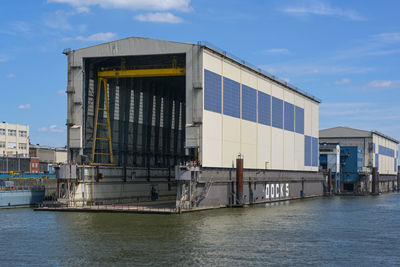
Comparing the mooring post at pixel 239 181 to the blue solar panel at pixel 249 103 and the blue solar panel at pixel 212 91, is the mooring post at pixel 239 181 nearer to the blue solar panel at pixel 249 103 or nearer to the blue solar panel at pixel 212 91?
the blue solar panel at pixel 249 103

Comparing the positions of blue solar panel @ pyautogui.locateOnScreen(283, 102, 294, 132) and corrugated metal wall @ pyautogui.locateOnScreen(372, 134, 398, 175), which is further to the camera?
corrugated metal wall @ pyautogui.locateOnScreen(372, 134, 398, 175)

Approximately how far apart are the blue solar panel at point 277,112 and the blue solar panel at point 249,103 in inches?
330

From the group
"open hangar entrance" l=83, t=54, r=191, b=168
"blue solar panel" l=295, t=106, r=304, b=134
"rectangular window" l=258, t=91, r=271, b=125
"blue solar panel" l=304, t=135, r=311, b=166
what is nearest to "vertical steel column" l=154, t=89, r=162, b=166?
"open hangar entrance" l=83, t=54, r=191, b=168

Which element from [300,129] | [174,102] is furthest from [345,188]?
[174,102]

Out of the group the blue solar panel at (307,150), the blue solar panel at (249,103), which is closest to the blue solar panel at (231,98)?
the blue solar panel at (249,103)

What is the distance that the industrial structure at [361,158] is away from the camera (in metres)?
136

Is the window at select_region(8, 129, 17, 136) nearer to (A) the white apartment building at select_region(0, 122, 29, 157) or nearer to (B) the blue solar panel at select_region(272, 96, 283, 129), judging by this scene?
(A) the white apartment building at select_region(0, 122, 29, 157)

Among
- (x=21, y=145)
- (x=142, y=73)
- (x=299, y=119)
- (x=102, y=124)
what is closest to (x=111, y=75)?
(x=142, y=73)

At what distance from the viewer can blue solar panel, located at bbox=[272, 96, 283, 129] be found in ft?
287

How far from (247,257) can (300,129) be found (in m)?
69.8

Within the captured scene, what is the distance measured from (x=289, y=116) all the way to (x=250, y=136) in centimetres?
1923

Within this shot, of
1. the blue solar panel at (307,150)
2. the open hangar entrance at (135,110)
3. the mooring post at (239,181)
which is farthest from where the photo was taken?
the blue solar panel at (307,150)

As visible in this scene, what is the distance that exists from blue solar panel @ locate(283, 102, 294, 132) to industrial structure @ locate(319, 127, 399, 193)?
38966 millimetres

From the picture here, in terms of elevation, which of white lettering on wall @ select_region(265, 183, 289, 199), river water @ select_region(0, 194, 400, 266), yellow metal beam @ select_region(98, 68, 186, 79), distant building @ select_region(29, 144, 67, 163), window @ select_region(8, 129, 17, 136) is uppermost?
yellow metal beam @ select_region(98, 68, 186, 79)
